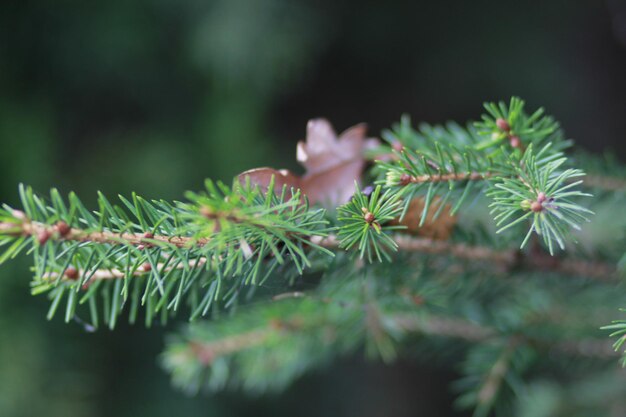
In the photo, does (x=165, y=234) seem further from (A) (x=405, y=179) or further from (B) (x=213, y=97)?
(B) (x=213, y=97)

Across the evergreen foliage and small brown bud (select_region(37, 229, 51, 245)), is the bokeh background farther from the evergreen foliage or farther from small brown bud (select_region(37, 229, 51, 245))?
small brown bud (select_region(37, 229, 51, 245))

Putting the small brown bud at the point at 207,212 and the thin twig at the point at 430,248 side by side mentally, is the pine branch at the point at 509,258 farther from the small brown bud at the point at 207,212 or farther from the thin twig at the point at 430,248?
the small brown bud at the point at 207,212

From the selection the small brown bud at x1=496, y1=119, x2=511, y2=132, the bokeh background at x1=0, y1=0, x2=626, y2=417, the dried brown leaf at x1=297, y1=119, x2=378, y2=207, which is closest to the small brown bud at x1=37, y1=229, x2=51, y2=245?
the dried brown leaf at x1=297, y1=119, x2=378, y2=207

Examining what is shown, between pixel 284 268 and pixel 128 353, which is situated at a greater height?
pixel 128 353

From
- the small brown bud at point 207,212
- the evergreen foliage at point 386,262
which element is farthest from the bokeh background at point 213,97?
the small brown bud at point 207,212

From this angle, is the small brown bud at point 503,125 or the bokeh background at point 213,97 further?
the bokeh background at point 213,97

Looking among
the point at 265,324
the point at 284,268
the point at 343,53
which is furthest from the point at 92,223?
→ the point at 343,53

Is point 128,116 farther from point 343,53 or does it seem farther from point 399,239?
point 399,239
